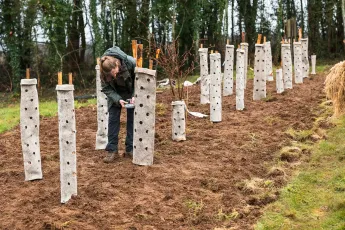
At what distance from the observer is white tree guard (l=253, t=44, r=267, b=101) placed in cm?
1110

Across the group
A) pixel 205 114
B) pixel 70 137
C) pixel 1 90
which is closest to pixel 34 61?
pixel 1 90

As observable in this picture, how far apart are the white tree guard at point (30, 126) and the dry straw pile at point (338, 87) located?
4.01m

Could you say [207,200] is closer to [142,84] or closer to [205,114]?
[142,84]

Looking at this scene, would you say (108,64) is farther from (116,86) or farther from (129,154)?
(129,154)

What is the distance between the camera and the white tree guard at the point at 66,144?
5.43m

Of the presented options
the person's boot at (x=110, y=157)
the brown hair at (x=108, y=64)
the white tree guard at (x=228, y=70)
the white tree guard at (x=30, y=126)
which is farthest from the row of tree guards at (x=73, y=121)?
the white tree guard at (x=228, y=70)

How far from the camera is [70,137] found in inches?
214

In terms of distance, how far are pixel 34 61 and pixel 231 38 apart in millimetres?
12472

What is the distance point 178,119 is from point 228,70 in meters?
4.21

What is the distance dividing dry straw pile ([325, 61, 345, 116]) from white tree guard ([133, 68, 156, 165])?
8.09 feet

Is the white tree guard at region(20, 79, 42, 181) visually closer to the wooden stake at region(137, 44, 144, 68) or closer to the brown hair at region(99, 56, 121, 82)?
the brown hair at region(99, 56, 121, 82)

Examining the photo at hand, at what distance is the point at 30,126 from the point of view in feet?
20.2

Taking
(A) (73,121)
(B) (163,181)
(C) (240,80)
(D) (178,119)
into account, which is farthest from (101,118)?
(C) (240,80)

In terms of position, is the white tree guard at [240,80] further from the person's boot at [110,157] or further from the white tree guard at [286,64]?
the person's boot at [110,157]
